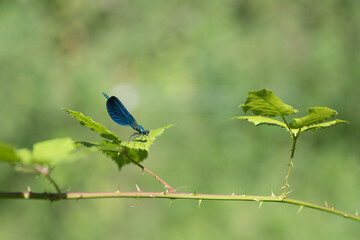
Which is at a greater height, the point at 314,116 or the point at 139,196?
the point at 314,116

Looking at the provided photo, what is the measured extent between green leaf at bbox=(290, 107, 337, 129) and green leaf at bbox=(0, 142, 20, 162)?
0.53 m

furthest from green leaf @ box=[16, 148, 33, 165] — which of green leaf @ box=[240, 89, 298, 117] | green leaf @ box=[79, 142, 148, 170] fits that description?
green leaf @ box=[240, 89, 298, 117]

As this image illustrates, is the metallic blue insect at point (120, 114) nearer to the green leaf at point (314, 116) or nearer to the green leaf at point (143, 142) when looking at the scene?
the green leaf at point (143, 142)

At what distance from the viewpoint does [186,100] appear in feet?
15.8

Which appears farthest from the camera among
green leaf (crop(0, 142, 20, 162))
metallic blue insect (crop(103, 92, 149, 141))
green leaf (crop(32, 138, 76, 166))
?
metallic blue insect (crop(103, 92, 149, 141))

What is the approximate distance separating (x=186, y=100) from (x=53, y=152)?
4135 millimetres

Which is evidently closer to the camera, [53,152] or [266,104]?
[53,152]

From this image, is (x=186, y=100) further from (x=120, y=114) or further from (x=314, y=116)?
(x=314, y=116)

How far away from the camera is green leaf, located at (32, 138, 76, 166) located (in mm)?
707

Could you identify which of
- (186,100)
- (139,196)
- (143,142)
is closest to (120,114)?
(143,142)

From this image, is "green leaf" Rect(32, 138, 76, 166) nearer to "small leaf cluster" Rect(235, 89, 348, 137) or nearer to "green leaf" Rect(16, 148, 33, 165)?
"green leaf" Rect(16, 148, 33, 165)

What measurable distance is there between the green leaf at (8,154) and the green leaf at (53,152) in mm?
58

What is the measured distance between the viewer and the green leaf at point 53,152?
0.71 meters

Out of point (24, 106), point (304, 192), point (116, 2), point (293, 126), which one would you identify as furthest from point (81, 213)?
point (116, 2)
